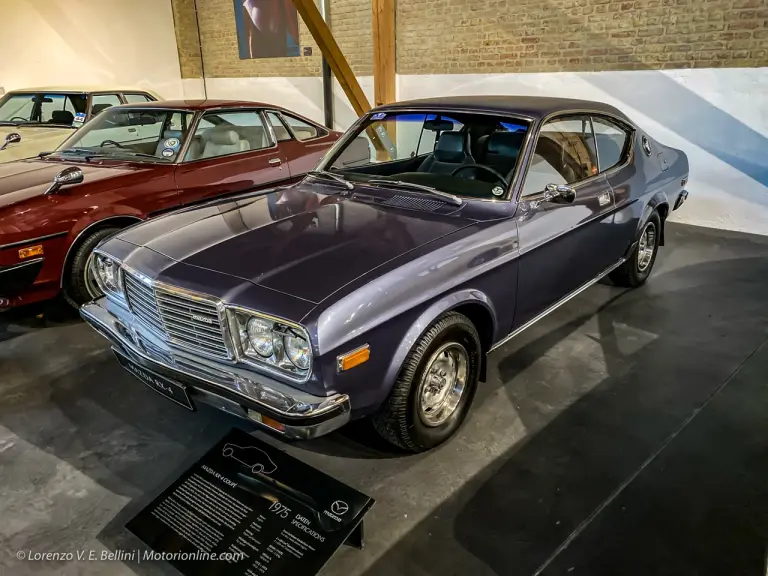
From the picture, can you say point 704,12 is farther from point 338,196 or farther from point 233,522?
point 233,522

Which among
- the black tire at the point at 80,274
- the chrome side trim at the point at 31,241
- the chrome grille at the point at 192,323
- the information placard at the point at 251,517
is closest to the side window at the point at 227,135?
the black tire at the point at 80,274

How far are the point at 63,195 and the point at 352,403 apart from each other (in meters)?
3.00

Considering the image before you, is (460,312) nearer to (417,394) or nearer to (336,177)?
(417,394)

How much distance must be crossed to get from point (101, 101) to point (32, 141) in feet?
3.22

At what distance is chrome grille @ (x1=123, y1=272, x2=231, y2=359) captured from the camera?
225cm

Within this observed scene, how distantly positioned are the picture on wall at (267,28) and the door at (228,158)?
5.76 meters

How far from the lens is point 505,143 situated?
3234mm

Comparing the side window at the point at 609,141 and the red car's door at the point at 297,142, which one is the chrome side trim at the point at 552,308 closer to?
the side window at the point at 609,141

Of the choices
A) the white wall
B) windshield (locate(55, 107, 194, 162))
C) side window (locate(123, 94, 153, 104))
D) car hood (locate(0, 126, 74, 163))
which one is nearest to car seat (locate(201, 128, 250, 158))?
windshield (locate(55, 107, 194, 162))

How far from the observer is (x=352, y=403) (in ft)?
7.13

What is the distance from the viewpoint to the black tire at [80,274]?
395 cm

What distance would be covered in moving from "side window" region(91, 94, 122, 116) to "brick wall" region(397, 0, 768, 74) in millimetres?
4334

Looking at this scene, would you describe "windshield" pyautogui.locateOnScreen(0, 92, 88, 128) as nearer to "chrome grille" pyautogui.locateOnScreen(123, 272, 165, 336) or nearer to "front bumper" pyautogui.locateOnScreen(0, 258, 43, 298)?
"front bumper" pyautogui.locateOnScreen(0, 258, 43, 298)

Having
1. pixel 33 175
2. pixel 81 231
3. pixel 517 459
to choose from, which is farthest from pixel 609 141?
pixel 33 175
